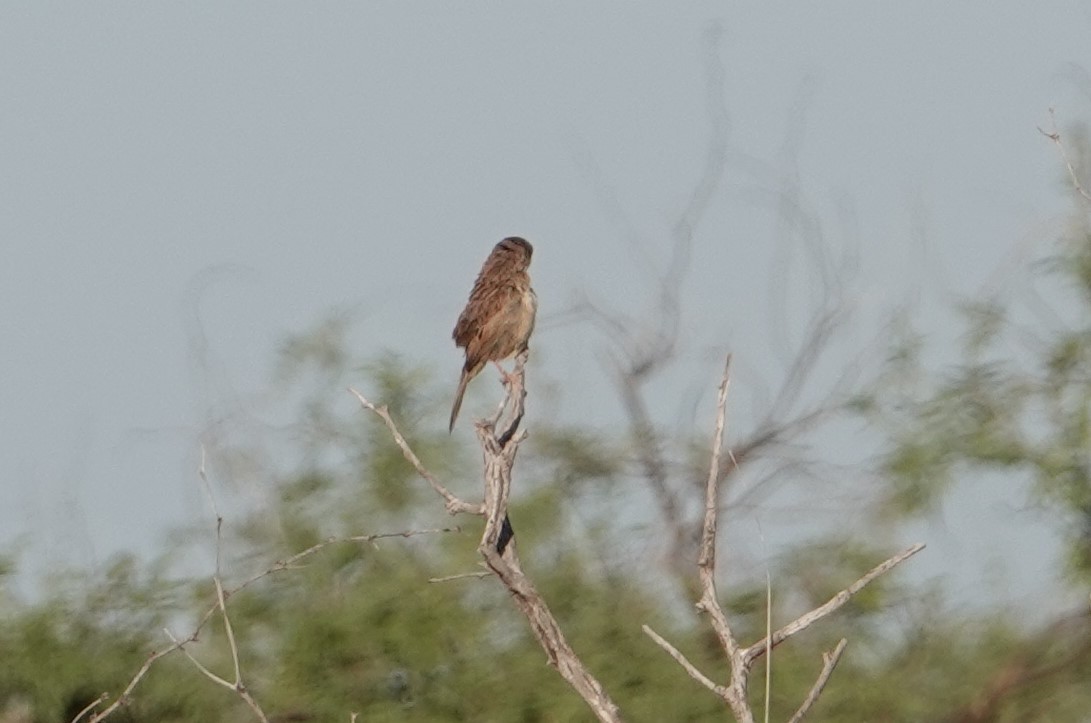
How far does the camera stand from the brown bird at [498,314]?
10.0 meters

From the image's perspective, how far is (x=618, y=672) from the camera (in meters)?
Result: 11.2

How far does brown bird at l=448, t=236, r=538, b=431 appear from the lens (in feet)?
32.9

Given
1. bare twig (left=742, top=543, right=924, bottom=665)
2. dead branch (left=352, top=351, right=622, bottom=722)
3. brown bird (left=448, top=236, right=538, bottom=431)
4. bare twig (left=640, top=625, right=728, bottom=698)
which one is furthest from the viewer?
brown bird (left=448, top=236, right=538, bottom=431)

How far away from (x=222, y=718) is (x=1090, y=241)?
5354 millimetres

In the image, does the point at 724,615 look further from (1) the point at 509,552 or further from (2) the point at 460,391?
(2) the point at 460,391

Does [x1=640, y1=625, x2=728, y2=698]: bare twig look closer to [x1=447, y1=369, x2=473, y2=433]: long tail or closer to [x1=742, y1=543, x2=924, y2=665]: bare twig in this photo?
[x1=742, y1=543, x2=924, y2=665]: bare twig

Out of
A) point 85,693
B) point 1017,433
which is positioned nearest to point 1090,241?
→ point 1017,433

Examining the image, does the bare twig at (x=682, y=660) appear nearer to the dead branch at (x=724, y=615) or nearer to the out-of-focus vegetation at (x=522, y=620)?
the dead branch at (x=724, y=615)

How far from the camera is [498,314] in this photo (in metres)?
10.1

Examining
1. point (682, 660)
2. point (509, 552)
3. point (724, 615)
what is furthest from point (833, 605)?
point (509, 552)

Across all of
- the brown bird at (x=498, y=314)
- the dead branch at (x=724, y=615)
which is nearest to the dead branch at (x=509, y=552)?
the dead branch at (x=724, y=615)

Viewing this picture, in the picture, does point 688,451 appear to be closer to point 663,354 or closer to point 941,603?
point 663,354

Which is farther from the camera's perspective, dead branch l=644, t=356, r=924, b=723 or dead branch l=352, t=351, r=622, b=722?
dead branch l=352, t=351, r=622, b=722

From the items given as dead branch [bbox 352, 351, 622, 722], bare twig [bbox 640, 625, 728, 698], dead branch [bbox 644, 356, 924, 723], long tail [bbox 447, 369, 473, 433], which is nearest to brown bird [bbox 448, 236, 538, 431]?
long tail [bbox 447, 369, 473, 433]
